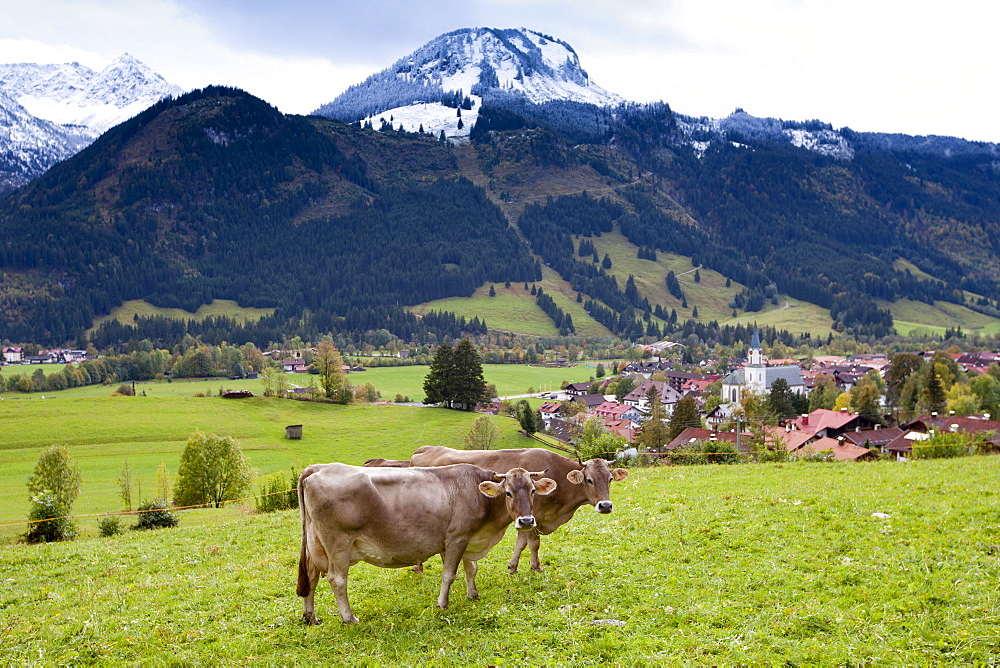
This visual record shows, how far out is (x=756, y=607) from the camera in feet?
38.1

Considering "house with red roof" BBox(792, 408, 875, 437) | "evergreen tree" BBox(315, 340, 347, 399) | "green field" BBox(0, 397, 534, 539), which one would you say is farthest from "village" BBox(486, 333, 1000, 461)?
"evergreen tree" BBox(315, 340, 347, 399)

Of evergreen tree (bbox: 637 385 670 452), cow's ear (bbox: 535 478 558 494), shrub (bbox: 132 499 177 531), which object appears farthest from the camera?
evergreen tree (bbox: 637 385 670 452)

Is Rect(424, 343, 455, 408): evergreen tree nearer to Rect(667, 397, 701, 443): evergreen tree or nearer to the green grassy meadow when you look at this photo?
the green grassy meadow

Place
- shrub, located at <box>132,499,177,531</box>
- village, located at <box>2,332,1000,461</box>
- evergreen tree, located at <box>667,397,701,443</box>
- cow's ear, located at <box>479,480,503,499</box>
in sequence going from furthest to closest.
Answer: evergreen tree, located at <box>667,397,701,443</box>
village, located at <box>2,332,1000,461</box>
shrub, located at <box>132,499,177,531</box>
cow's ear, located at <box>479,480,503,499</box>

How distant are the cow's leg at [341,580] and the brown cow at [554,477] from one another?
401 centimetres

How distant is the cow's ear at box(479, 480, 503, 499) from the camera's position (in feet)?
43.0

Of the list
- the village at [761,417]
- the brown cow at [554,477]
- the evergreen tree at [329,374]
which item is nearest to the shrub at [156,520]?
the brown cow at [554,477]

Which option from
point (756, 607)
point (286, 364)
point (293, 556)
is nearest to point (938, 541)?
point (756, 607)

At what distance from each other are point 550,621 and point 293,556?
28.7 ft

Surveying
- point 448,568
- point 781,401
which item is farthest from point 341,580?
point 781,401

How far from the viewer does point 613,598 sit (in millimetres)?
12609

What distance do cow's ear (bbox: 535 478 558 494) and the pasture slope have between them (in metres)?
1.85

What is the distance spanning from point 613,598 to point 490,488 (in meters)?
3.04

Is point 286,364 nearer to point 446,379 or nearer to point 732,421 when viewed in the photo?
point 446,379
